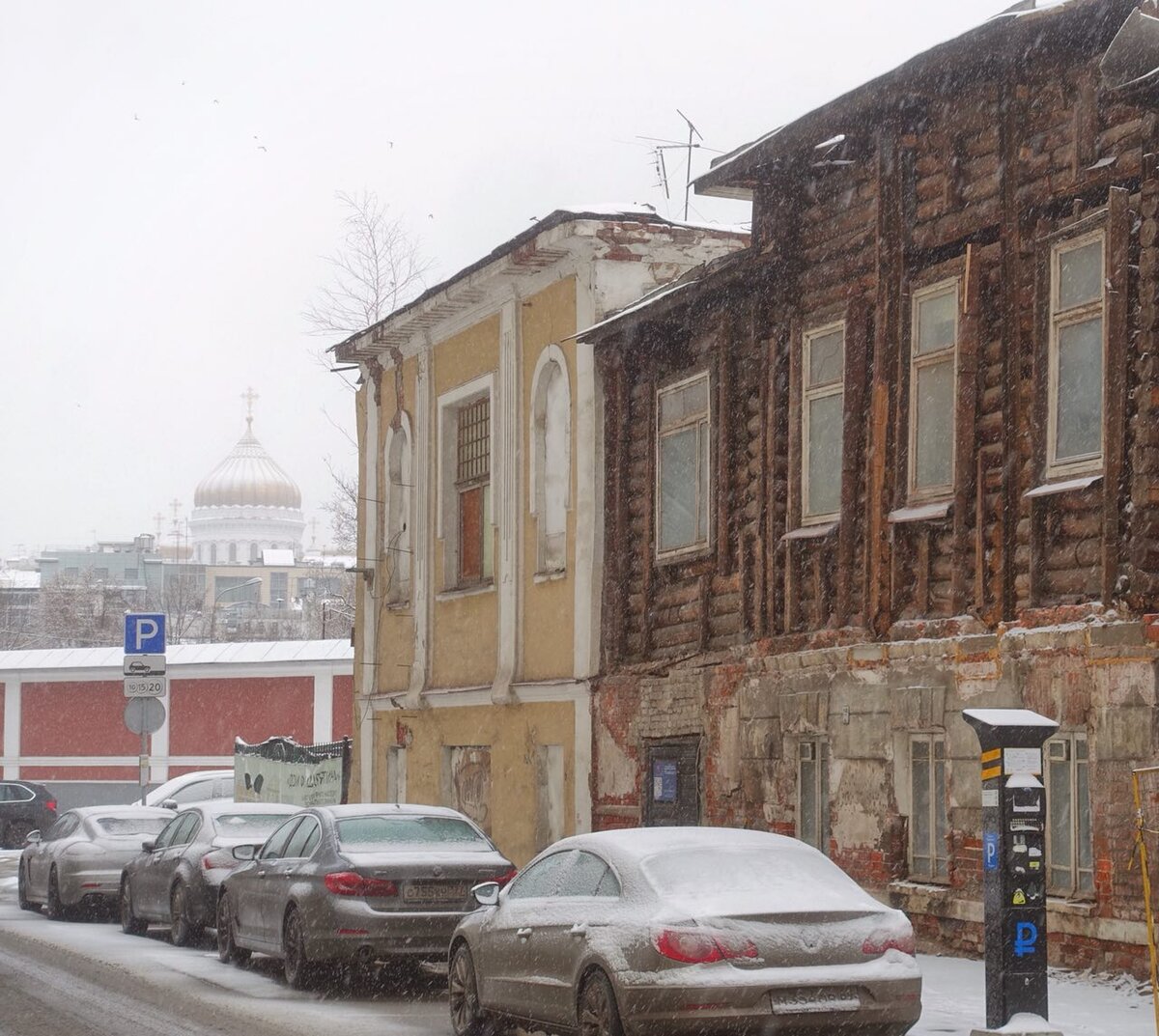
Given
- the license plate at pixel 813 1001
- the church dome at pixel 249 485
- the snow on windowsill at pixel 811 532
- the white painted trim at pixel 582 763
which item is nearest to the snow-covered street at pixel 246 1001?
the license plate at pixel 813 1001

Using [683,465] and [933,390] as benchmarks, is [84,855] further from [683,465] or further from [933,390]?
[933,390]

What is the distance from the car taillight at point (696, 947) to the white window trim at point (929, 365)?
553cm

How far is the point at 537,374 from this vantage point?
22.0 m

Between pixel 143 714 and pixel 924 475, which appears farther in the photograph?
pixel 143 714

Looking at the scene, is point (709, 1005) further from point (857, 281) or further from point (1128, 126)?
point (857, 281)

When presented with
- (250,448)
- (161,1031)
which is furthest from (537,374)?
(250,448)

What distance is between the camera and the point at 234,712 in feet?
142

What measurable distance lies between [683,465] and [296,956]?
23.2 feet

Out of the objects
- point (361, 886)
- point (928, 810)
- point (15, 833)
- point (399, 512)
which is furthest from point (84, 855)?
point (15, 833)

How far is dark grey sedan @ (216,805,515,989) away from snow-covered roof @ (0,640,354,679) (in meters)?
26.6

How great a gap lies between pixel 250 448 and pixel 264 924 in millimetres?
169531

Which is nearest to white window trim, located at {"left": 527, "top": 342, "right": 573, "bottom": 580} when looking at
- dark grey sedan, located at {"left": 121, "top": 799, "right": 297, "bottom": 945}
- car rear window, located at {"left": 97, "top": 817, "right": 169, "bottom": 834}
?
dark grey sedan, located at {"left": 121, "top": 799, "right": 297, "bottom": 945}

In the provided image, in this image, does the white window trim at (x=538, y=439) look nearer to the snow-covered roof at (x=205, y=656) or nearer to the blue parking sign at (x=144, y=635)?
the blue parking sign at (x=144, y=635)

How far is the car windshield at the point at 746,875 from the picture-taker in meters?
10.1
